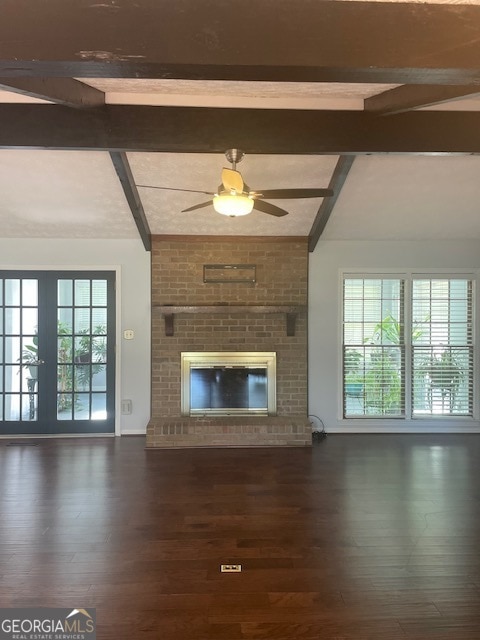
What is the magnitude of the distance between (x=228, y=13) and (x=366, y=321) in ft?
13.7

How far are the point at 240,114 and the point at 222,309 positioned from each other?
2.43m

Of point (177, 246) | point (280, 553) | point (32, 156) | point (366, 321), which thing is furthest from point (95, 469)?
point (366, 321)

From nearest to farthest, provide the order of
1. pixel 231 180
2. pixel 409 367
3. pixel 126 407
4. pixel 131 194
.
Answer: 1. pixel 231 180
2. pixel 131 194
3. pixel 126 407
4. pixel 409 367

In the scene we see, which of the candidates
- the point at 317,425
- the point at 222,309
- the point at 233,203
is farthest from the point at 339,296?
the point at 233,203

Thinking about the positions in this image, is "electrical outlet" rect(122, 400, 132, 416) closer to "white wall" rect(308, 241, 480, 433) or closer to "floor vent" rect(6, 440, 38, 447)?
"floor vent" rect(6, 440, 38, 447)

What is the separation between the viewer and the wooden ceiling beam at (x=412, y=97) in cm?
220

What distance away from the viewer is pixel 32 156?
3277 millimetres

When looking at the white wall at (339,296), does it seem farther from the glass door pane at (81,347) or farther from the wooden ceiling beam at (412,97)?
the glass door pane at (81,347)

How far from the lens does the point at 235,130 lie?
276 cm

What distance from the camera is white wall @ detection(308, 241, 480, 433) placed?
4.91 m

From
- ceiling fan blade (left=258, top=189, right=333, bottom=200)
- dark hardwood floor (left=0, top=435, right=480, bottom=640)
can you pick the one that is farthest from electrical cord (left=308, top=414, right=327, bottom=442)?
ceiling fan blade (left=258, top=189, right=333, bottom=200)

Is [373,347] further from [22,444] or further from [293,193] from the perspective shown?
[22,444]
